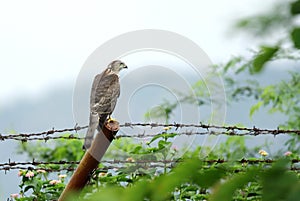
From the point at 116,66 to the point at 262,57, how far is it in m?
2.96

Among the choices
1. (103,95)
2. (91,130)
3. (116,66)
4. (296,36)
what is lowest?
(296,36)

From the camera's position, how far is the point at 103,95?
356cm

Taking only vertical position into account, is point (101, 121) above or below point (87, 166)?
above

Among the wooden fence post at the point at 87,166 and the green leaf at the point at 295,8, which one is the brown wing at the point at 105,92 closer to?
the wooden fence post at the point at 87,166

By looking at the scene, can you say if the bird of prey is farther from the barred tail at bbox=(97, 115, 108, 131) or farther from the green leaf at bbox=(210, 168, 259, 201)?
the green leaf at bbox=(210, 168, 259, 201)

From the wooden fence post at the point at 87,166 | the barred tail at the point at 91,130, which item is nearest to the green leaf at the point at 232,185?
the wooden fence post at the point at 87,166

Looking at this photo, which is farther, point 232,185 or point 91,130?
point 91,130

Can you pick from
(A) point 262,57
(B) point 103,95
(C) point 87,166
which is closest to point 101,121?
(B) point 103,95

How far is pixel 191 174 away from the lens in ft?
2.52

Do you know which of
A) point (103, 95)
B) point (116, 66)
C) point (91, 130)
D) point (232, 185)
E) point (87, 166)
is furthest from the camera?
point (116, 66)

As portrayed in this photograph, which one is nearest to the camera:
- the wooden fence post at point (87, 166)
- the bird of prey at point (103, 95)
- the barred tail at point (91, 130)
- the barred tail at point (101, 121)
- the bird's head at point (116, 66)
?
the wooden fence post at point (87, 166)

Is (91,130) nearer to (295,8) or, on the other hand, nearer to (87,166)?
(87,166)

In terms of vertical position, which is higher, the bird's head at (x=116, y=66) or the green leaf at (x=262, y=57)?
the bird's head at (x=116, y=66)

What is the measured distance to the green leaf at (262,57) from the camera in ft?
2.71
